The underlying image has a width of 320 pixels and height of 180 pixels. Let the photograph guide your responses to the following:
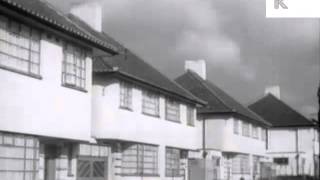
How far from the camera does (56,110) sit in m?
22.1

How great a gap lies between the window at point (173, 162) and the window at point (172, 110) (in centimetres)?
177

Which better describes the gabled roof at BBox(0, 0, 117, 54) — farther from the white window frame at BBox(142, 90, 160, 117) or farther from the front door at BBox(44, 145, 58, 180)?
the white window frame at BBox(142, 90, 160, 117)

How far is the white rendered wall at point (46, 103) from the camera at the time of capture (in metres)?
19.4

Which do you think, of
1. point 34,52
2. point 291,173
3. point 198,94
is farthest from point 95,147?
point 291,173

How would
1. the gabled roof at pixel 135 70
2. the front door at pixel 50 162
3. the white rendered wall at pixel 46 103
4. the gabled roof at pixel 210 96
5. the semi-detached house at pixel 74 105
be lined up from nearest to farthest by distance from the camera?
the white rendered wall at pixel 46 103 < the semi-detached house at pixel 74 105 < the front door at pixel 50 162 < the gabled roof at pixel 135 70 < the gabled roof at pixel 210 96

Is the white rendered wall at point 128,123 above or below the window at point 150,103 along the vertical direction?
below

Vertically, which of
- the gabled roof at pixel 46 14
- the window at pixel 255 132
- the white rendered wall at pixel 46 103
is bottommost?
the white rendered wall at pixel 46 103

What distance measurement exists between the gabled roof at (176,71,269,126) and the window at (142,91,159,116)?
16062mm

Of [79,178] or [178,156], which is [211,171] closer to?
[178,156]

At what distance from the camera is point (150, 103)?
114ft

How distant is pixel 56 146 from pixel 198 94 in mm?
30422

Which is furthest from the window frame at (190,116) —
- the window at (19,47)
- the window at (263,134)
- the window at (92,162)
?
the window at (263,134)

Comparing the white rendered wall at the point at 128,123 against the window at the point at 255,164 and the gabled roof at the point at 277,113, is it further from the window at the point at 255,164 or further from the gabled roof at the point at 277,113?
the gabled roof at the point at 277,113

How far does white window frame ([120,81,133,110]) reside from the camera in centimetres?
3072
